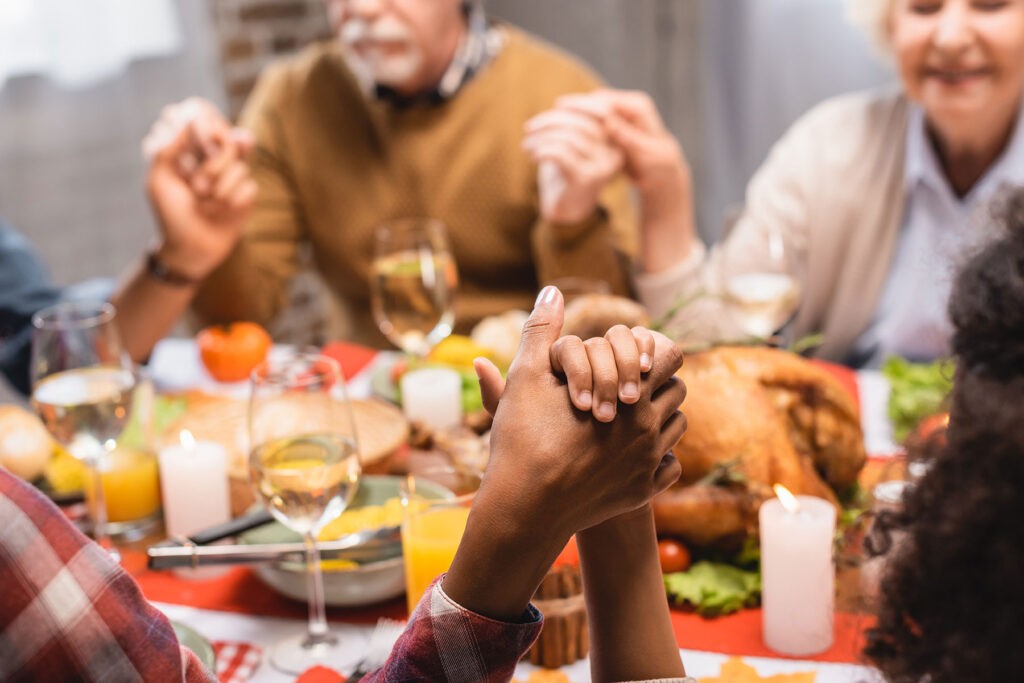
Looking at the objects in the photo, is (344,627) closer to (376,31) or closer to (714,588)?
(714,588)

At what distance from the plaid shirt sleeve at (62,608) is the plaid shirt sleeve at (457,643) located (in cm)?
15

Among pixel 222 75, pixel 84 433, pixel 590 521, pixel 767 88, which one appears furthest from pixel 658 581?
pixel 767 88

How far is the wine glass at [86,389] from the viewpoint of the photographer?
1.04 m

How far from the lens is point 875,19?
1.95m

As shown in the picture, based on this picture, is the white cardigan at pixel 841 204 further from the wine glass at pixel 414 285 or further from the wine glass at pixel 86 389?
the wine glass at pixel 86 389

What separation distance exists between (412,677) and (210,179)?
1268 millimetres

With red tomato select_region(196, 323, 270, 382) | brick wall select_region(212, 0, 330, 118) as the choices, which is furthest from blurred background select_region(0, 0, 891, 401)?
red tomato select_region(196, 323, 270, 382)

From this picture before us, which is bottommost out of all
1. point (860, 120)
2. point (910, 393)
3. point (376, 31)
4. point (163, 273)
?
point (910, 393)

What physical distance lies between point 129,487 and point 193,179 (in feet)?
2.43

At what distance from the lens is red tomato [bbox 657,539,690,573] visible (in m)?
0.97

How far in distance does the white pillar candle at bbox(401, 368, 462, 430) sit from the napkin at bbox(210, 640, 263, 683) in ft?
1.41

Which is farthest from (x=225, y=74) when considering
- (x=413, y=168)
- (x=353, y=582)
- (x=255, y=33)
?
(x=353, y=582)

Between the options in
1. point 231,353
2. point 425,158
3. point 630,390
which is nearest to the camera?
point 630,390

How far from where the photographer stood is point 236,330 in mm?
1645
